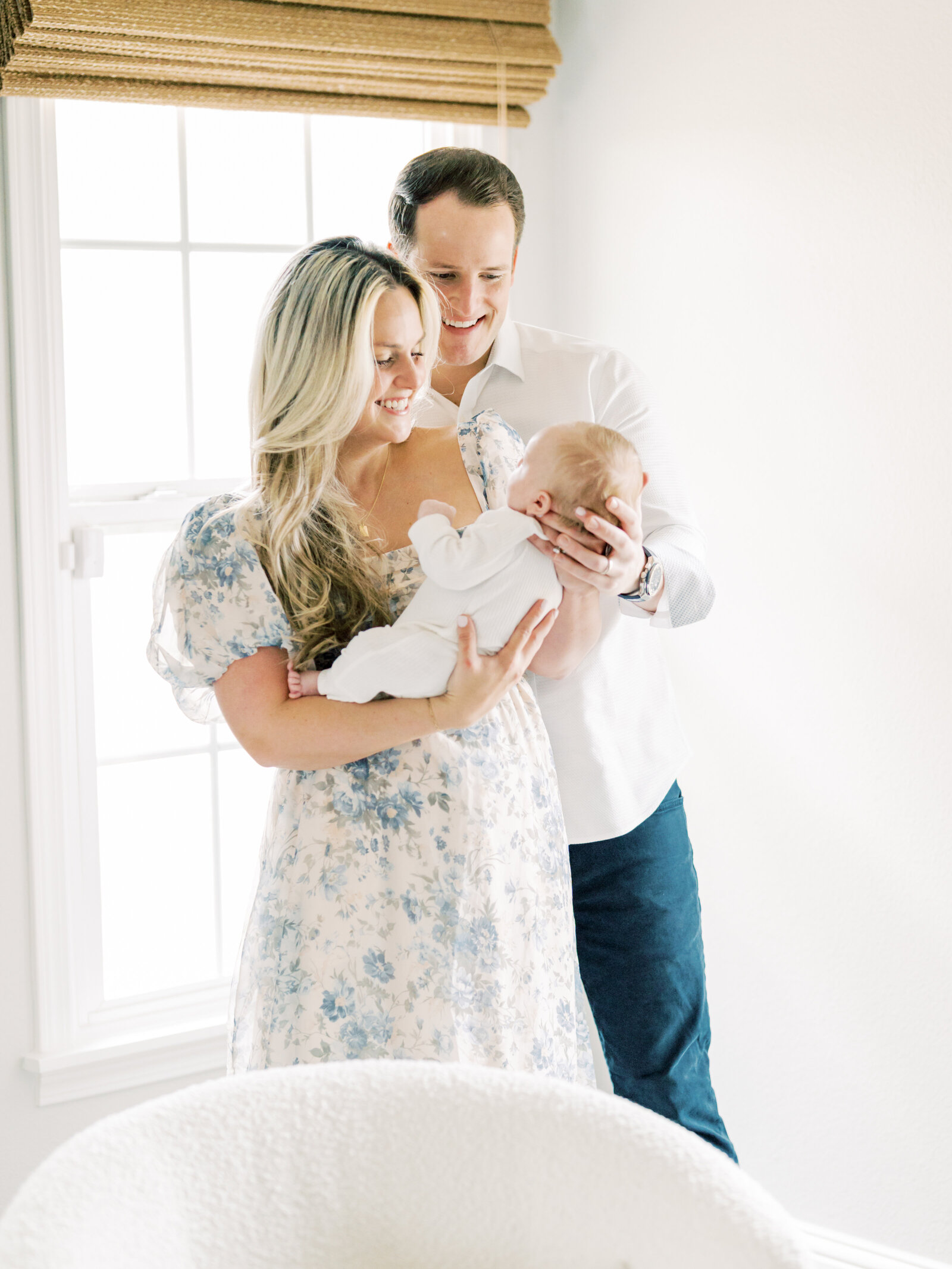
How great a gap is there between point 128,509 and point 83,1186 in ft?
5.10

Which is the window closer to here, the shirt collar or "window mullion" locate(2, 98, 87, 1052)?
"window mullion" locate(2, 98, 87, 1052)

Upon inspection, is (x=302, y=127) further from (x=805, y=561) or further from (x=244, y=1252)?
(x=244, y=1252)

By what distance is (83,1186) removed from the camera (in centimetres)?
69

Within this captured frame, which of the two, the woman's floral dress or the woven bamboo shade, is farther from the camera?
the woven bamboo shade

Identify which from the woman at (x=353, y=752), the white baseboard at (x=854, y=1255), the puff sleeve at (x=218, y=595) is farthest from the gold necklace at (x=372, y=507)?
the white baseboard at (x=854, y=1255)

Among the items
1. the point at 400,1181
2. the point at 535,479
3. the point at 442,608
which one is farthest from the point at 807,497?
the point at 400,1181

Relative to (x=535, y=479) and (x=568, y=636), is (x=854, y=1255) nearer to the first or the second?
(x=568, y=636)

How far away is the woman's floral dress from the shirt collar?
500mm

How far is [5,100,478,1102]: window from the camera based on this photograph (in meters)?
1.93

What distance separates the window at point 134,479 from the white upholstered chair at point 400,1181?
52.4 inches

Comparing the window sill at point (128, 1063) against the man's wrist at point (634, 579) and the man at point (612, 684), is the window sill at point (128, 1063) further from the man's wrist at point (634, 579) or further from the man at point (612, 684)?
the man's wrist at point (634, 579)

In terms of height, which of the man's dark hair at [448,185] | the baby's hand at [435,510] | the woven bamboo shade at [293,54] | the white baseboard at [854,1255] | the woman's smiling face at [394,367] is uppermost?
the woven bamboo shade at [293,54]

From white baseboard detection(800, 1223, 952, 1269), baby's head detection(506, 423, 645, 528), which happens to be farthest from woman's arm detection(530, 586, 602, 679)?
white baseboard detection(800, 1223, 952, 1269)

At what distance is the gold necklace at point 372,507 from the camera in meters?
1.38
